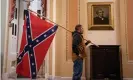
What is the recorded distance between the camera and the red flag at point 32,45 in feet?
14.7

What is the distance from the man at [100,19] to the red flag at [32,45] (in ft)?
10.7

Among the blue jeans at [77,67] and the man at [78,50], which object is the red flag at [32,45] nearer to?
the man at [78,50]

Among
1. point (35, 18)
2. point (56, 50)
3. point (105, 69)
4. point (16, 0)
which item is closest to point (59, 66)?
point (56, 50)

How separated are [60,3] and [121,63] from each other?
277 centimetres

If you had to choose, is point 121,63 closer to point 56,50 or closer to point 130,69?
point 130,69

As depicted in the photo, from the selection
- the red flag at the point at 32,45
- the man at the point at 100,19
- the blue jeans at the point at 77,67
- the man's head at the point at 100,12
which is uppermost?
the man's head at the point at 100,12

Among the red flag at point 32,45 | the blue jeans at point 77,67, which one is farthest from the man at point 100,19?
the red flag at point 32,45

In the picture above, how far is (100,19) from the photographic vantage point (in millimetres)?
7789

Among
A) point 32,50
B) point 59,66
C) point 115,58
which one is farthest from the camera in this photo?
point 59,66

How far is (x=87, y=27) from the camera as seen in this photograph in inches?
306

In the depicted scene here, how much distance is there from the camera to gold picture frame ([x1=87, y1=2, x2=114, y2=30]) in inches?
305

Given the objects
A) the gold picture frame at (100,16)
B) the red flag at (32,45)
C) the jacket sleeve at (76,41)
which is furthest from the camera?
the gold picture frame at (100,16)

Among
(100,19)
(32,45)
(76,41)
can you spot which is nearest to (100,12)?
(100,19)

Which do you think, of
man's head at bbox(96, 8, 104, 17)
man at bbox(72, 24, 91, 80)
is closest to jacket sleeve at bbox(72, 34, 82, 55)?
man at bbox(72, 24, 91, 80)
